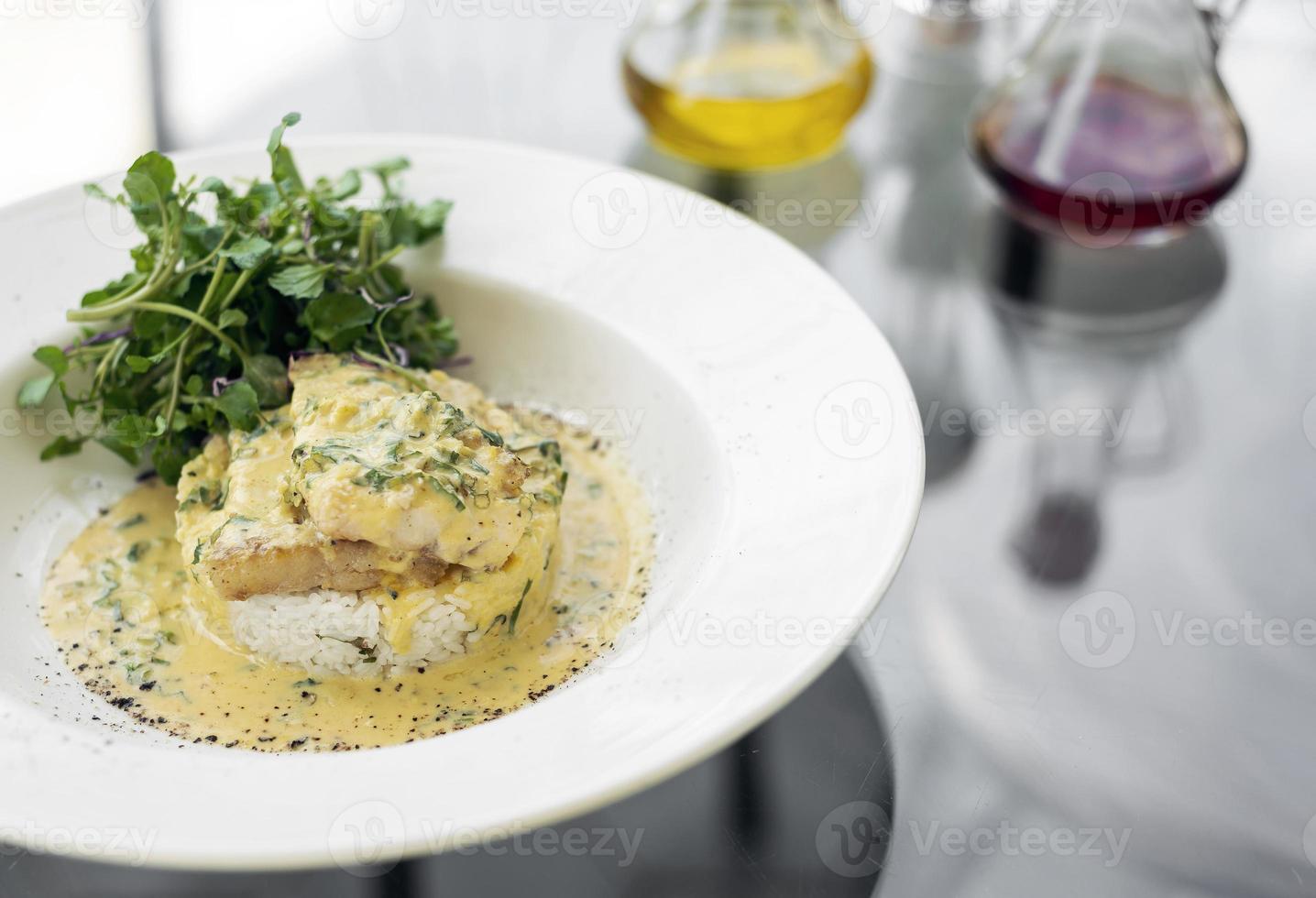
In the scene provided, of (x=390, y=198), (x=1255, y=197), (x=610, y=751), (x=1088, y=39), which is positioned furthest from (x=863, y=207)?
(x=610, y=751)

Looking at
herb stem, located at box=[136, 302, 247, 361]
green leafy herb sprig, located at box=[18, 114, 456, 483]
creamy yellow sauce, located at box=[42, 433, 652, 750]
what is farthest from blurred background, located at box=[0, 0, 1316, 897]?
herb stem, located at box=[136, 302, 247, 361]

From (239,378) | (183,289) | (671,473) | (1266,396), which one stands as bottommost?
(1266,396)

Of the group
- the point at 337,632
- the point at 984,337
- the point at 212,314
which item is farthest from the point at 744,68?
the point at 337,632

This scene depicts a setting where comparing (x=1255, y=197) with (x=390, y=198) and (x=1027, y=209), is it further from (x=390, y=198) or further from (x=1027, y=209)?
(x=390, y=198)

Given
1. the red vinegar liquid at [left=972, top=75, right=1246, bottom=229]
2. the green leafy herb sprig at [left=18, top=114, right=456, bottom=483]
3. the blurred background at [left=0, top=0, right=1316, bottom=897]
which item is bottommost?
the blurred background at [left=0, top=0, right=1316, bottom=897]

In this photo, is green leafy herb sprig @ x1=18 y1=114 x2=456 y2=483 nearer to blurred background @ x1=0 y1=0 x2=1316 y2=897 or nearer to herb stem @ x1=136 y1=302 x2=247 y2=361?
herb stem @ x1=136 y1=302 x2=247 y2=361

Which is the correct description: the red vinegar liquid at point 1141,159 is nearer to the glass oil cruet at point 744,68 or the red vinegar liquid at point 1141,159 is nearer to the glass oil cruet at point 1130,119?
→ the glass oil cruet at point 1130,119
